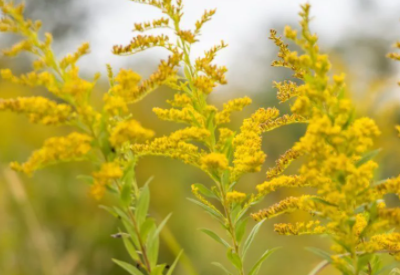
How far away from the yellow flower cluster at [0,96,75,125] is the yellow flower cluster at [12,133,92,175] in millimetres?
60

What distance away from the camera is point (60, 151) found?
4.75 feet

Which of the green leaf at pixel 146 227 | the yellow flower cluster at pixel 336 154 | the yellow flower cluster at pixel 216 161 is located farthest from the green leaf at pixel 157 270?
the yellow flower cluster at pixel 336 154

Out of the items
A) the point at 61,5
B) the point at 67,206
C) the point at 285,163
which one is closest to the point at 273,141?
the point at 67,206

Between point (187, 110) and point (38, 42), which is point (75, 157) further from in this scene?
point (187, 110)

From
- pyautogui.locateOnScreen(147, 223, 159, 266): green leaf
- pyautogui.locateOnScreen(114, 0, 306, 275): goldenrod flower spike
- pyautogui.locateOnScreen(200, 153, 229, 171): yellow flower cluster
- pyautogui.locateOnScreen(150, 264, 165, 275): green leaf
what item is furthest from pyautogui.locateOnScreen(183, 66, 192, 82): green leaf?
pyautogui.locateOnScreen(150, 264, 165, 275): green leaf

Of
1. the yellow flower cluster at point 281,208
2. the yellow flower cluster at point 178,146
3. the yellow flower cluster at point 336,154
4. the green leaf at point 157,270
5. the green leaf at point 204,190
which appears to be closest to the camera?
the yellow flower cluster at point 336,154

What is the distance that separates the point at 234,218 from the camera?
71.2 inches

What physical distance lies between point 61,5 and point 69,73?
56.4 feet

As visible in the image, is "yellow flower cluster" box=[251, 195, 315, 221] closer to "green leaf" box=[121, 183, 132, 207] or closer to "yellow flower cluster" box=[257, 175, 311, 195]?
"yellow flower cluster" box=[257, 175, 311, 195]

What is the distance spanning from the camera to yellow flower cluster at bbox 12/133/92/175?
55.6 inches

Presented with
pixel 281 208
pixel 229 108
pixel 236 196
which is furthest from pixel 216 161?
pixel 229 108

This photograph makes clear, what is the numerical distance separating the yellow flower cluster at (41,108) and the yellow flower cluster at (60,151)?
0.06 m

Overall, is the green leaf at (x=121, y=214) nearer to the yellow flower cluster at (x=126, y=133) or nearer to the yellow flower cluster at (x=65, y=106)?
the yellow flower cluster at (x=65, y=106)

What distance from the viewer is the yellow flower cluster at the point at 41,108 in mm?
1440
